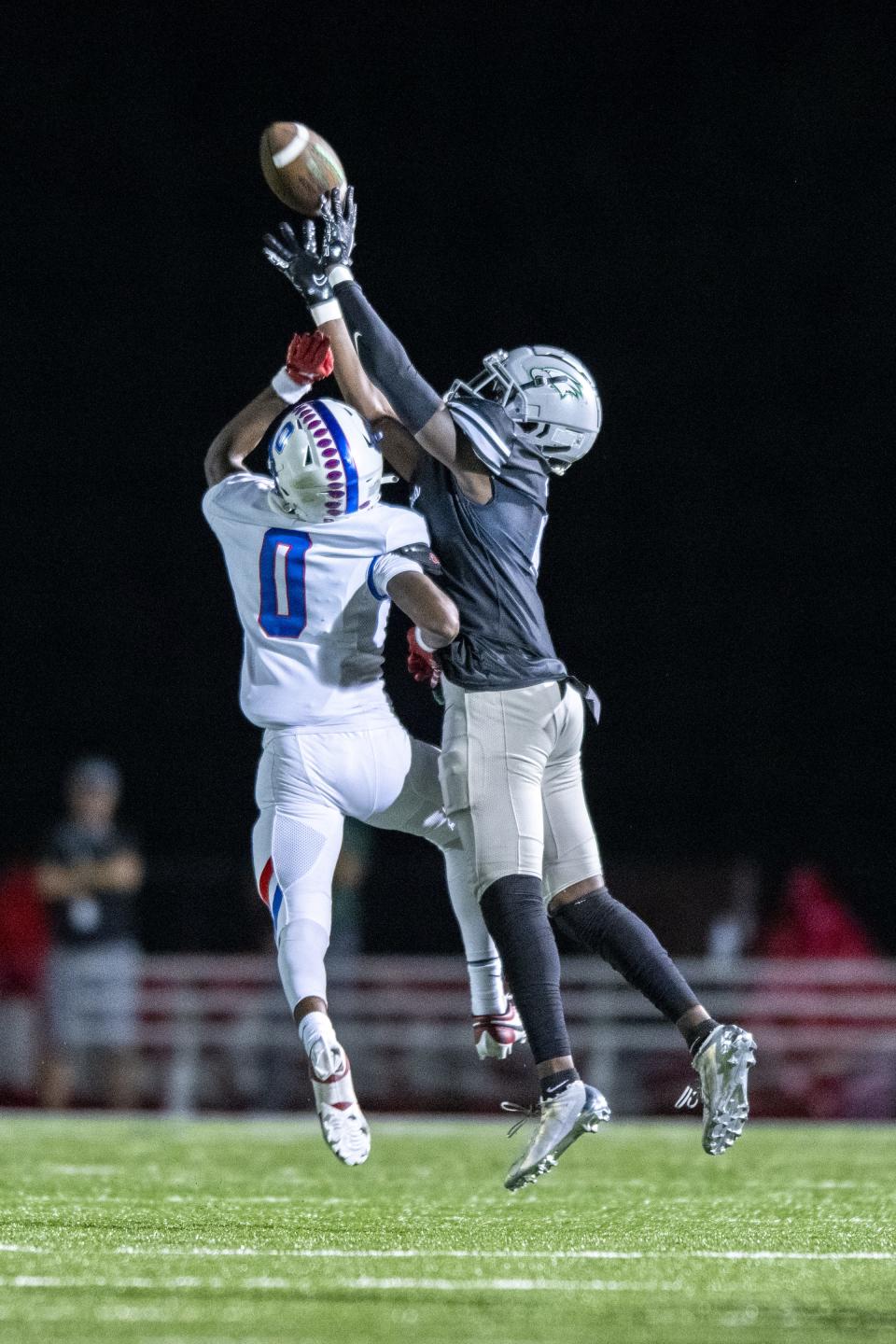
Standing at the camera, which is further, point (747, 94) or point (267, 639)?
point (747, 94)

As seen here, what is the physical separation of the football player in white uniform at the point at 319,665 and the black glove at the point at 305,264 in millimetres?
139

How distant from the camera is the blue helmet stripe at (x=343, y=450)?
3914 mm

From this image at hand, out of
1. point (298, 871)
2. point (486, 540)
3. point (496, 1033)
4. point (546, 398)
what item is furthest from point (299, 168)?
point (496, 1033)

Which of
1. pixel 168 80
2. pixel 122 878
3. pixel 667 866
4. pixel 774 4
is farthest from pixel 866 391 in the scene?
pixel 122 878

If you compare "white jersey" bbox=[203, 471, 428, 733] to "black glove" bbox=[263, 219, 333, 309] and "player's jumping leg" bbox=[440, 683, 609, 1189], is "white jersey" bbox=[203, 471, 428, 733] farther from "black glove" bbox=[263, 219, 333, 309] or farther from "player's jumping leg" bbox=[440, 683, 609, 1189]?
"black glove" bbox=[263, 219, 333, 309]

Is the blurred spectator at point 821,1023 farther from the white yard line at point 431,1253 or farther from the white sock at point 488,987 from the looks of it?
the white yard line at point 431,1253

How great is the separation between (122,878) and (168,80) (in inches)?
234

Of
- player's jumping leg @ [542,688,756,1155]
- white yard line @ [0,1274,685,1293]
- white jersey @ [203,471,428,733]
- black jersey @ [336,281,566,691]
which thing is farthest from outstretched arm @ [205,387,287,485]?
white yard line @ [0,1274,685,1293]

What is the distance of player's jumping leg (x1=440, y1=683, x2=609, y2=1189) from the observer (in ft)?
11.8

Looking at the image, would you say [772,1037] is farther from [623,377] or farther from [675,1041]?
[623,377]

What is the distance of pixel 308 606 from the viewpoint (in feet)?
13.2

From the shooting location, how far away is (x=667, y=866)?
862cm

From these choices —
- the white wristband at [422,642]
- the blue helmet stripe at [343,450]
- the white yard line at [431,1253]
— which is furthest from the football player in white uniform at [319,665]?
the white yard line at [431,1253]

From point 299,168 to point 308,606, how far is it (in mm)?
885
